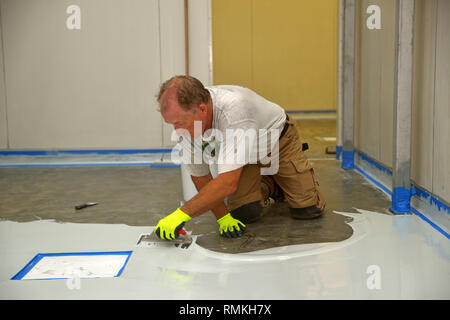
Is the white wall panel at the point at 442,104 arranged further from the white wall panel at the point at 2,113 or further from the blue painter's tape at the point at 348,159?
the white wall panel at the point at 2,113

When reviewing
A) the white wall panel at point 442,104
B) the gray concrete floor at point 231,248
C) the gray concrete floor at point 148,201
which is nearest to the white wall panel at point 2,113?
the gray concrete floor at point 148,201

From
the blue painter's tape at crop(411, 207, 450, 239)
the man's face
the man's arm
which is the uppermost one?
the man's face

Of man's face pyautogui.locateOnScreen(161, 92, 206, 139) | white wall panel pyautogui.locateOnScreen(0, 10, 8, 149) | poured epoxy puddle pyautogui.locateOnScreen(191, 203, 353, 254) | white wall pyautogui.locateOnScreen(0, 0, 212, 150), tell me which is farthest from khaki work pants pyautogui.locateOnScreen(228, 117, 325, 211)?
white wall panel pyautogui.locateOnScreen(0, 10, 8, 149)

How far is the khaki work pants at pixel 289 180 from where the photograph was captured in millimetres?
2539

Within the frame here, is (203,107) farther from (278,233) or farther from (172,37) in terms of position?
(172,37)

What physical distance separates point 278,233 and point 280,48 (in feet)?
18.8

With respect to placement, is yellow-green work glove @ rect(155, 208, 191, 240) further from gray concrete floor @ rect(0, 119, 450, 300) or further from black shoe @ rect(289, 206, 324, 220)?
black shoe @ rect(289, 206, 324, 220)

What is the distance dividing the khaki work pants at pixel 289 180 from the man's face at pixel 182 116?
1.88ft

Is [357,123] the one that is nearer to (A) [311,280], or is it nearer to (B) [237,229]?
(B) [237,229]

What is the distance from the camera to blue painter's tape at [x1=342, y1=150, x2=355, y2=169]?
12.6 ft

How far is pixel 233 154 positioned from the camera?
2.01 metres

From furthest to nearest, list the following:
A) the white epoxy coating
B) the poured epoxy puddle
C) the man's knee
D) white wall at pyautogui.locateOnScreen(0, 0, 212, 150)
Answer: white wall at pyautogui.locateOnScreen(0, 0, 212, 150) → the man's knee → the poured epoxy puddle → the white epoxy coating

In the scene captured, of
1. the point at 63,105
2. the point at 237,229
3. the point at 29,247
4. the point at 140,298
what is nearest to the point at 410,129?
the point at 237,229

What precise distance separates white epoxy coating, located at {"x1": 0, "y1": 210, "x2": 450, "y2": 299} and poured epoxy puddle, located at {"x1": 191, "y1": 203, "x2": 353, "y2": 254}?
0.06m
